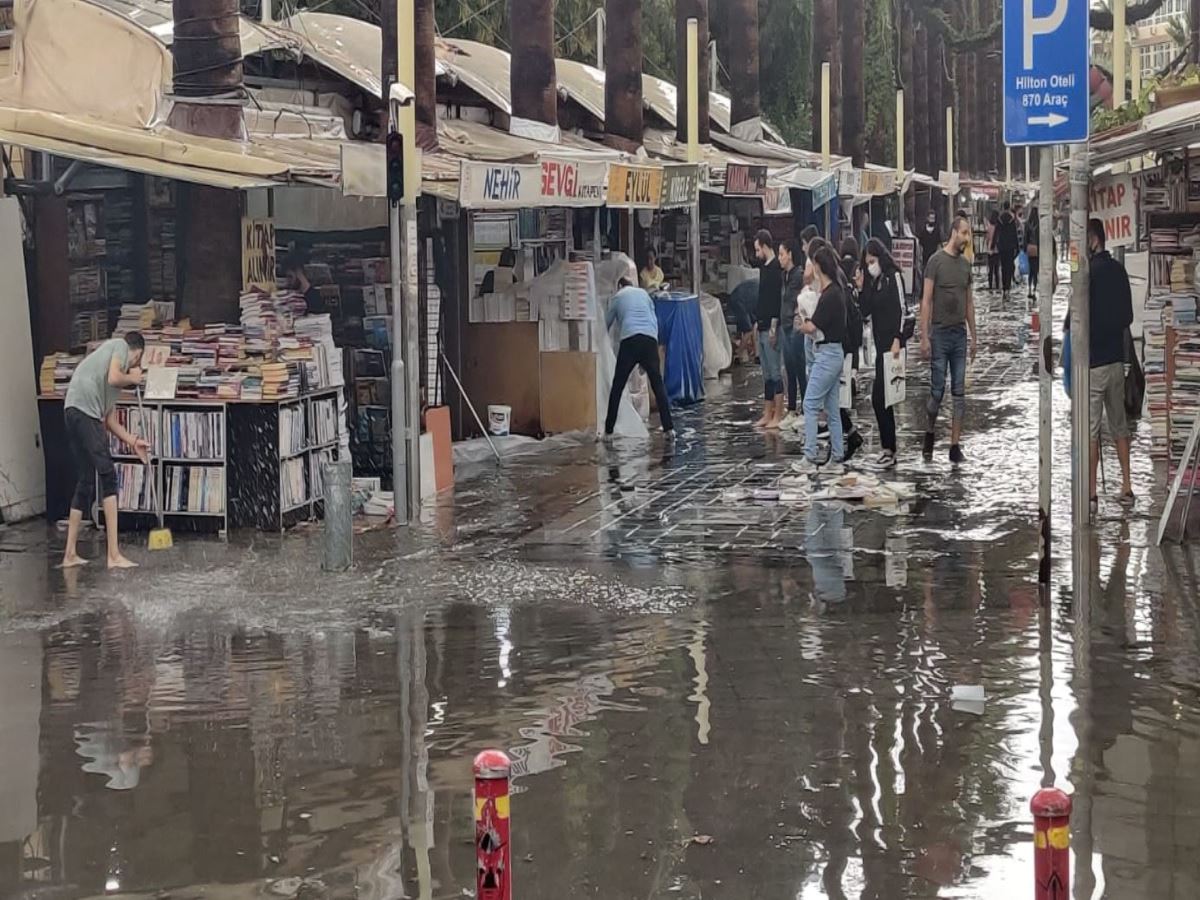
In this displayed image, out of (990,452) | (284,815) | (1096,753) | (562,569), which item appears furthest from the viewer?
(990,452)

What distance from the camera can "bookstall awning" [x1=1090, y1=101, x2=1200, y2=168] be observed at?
35.8 feet

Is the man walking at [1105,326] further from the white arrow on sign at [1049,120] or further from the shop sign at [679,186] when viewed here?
the shop sign at [679,186]

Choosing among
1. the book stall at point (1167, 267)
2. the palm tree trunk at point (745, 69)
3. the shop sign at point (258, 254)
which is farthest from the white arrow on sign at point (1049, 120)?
the palm tree trunk at point (745, 69)

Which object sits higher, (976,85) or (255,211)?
(976,85)

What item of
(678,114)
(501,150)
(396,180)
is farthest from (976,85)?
(396,180)

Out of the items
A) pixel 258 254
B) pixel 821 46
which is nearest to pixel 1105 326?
Result: pixel 258 254

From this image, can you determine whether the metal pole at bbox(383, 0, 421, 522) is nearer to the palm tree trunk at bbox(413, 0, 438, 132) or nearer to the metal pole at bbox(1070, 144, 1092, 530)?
the palm tree trunk at bbox(413, 0, 438, 132)

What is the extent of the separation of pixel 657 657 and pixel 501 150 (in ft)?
38.9

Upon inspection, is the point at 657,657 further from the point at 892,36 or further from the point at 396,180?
the point at 892,36

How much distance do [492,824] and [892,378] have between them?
41.0 ft

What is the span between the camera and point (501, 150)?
20.3m

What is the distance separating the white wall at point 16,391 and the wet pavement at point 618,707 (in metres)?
0.35

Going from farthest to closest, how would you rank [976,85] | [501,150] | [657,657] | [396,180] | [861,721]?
[976,85]
[501,150]
[396,180]
[657,657]
[861,721]

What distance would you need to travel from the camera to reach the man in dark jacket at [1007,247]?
149ft
